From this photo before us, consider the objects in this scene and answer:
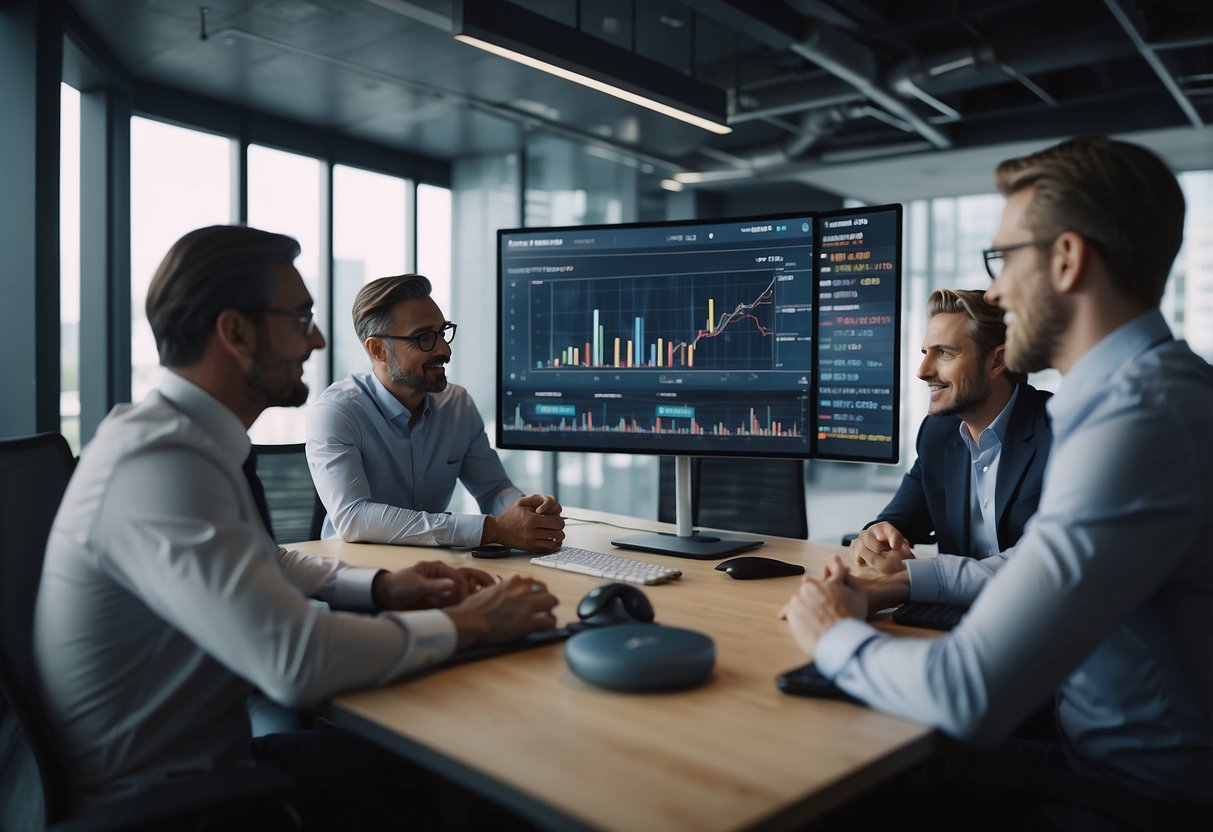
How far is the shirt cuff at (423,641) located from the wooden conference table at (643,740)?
0.02m

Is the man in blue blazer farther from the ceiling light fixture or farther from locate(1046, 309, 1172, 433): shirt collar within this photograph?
the ceiling light fixture

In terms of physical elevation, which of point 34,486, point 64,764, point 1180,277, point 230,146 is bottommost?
point 64,764

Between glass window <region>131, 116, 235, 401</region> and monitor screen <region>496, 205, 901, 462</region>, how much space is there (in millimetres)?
3638

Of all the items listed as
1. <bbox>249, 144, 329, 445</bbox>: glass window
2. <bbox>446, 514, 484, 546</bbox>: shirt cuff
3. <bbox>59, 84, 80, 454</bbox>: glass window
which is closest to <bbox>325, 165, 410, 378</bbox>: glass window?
<bbox>249, 144, 329, 445</bbox>: glass window

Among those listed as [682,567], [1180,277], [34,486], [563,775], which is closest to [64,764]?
[34,486]

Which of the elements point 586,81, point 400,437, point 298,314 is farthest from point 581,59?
point 298,314

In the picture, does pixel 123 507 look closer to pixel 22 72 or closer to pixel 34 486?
pixel 34 486

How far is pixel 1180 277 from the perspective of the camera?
7590 mm

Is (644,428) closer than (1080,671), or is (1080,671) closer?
(1080,671)

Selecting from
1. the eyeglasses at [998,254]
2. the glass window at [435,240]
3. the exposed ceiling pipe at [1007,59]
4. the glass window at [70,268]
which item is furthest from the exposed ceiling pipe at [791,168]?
the eyeglasses at [998,254]

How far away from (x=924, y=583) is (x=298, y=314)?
125cm

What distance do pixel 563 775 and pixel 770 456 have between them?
135 cm

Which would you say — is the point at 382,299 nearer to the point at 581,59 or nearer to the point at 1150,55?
the point at 581,59

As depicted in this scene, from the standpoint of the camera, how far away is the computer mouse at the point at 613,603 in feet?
5.20
